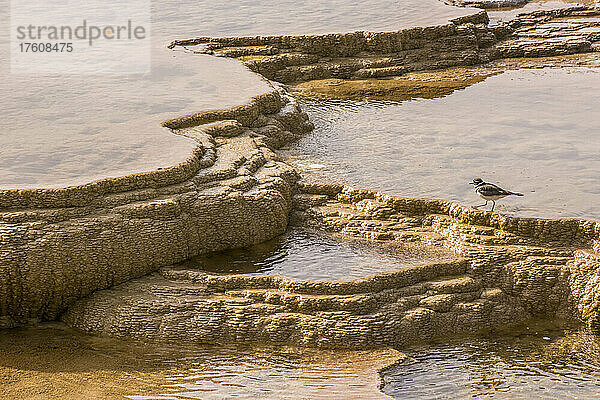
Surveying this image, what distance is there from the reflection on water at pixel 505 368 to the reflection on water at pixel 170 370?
7.7 inches

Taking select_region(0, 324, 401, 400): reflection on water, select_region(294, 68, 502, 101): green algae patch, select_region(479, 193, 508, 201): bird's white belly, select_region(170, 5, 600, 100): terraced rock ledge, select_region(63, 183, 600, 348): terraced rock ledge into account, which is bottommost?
select_region(0, 324, 401, 400): reflection on water

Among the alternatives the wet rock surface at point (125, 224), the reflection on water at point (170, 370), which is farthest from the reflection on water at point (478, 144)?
the reflection on water at point (170, 370)

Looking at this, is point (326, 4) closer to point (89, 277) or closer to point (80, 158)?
point (80, 158)

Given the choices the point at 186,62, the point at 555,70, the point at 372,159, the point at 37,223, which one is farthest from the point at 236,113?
the point at 555,70

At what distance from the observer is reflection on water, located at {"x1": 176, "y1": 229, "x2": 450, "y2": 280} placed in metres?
5.63

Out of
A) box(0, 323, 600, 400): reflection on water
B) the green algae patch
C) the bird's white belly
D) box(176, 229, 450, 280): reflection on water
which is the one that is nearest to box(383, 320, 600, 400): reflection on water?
box(0, 323, 600, 400): reflection on water

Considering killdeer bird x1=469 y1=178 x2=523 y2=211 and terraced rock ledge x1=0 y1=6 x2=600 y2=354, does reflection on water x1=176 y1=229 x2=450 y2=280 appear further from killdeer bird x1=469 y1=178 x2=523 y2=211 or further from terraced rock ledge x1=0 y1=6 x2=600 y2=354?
killdeer bird x1=469 y1=178 x2=523 y2=211

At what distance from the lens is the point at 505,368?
5.07m

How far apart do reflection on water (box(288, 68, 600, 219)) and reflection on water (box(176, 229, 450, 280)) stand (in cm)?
58

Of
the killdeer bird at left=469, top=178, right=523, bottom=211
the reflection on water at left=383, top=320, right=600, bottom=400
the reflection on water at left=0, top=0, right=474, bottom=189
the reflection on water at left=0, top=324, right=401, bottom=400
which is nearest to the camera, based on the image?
the reflection on water at left=0, top=324, right=401, bottom=400

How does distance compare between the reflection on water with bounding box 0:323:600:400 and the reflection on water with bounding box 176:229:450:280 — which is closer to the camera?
the reflection on water with bounding box 0:323:600:400

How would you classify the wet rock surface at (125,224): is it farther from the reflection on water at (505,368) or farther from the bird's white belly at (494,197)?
the reflection on water at (505,368)

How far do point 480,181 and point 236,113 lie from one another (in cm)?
234

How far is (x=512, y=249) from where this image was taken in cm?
575
